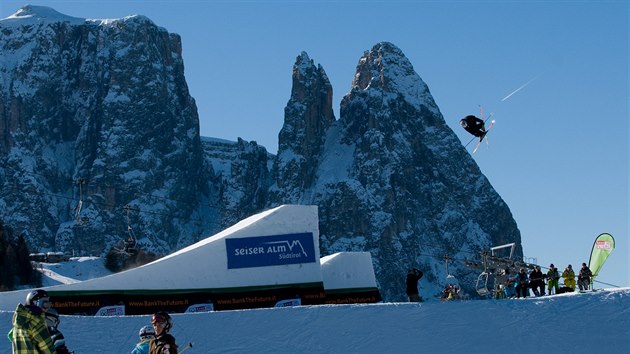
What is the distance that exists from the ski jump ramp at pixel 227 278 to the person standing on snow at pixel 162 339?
16882 millimetres

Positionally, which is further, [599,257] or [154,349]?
[599,257]

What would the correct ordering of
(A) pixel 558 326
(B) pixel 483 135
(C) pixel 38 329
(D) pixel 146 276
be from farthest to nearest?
(B) pixel 483 135 < (D) pixel 146 276 < (A) pixel 558 326 < (C) pixel 38 329

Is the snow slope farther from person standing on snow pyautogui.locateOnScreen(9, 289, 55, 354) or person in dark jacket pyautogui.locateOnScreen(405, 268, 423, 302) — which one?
person standing on snow pyautogui.locateOnScreen(9, 289, 55, 354)

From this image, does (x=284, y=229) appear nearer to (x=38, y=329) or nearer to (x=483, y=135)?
(x=483, y=135)

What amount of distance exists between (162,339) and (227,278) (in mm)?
17716

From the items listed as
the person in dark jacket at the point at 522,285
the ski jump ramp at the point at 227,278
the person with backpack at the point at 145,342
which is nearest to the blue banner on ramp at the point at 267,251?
the ski jump ramp at the point at 227,278

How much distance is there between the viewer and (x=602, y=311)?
83.6ft

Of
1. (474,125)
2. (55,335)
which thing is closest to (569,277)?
(474,125)

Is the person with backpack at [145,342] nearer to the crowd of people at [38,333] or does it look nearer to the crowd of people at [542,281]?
the crowd of people at [38,333]

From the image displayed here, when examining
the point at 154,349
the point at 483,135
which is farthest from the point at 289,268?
the point at 154,349

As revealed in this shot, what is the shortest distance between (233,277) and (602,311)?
1079cm

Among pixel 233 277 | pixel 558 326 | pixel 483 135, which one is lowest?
pixel 558 326

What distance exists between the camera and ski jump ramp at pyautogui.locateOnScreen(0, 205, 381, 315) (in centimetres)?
2922

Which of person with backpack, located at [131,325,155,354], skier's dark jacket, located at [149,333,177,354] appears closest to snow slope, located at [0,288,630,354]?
person with backpack, located at [131,325,155,354]
